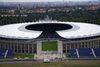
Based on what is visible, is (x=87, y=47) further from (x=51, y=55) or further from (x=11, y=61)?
(x=11, y=61)

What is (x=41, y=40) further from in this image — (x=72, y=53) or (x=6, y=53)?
(x=6, y=53)

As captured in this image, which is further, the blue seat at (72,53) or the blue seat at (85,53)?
the blue seat at (72,53)

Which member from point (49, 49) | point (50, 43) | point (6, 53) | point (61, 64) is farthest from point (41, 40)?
point (61, 64)

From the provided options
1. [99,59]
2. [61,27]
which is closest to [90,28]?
[61,27]

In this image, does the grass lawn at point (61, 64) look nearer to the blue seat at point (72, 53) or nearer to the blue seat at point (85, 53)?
the blue seat at point (85, 53)

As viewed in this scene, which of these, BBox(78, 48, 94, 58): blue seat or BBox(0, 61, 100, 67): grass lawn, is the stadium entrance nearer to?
BBox(78, 48, 94, 58): blue seat

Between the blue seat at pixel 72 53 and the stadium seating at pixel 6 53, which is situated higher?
the blue seat at pixel 72 53

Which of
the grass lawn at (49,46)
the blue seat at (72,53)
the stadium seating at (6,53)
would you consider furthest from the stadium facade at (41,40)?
the stadium seating at (6,53)

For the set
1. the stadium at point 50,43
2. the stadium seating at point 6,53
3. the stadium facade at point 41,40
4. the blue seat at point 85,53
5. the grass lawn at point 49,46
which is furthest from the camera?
the grass lawn at point 49,46
